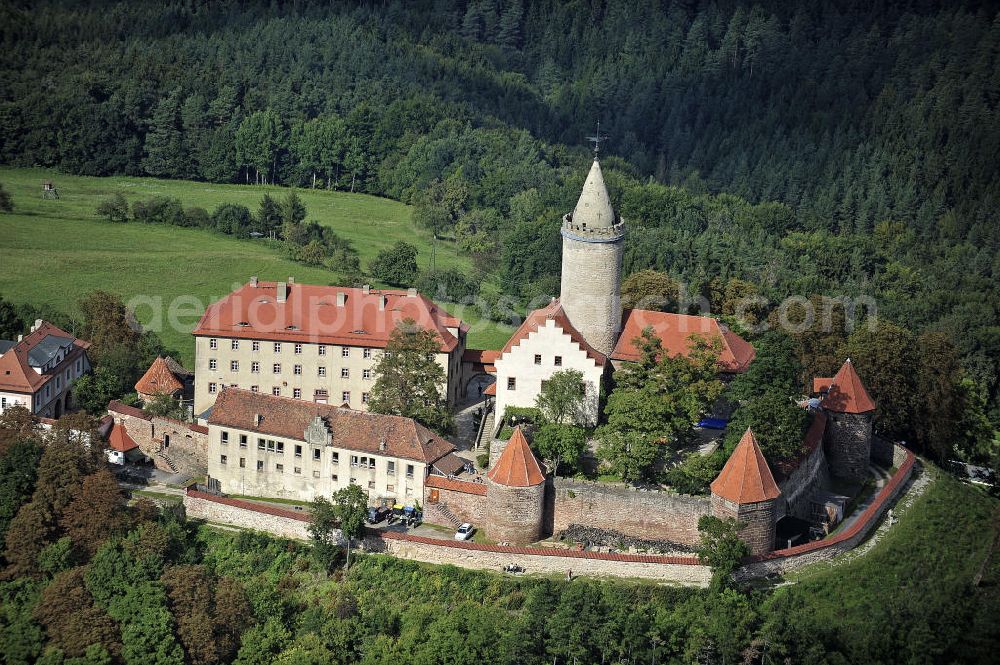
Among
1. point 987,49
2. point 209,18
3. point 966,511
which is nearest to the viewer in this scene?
point 966,511

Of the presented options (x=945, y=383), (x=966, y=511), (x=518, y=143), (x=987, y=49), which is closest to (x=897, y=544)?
(x=966, y=511)

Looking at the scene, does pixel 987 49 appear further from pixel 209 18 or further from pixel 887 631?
pixel 887 631

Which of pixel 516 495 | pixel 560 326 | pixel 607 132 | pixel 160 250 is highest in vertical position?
pixel 607 132

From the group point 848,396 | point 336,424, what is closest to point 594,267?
point 848,396

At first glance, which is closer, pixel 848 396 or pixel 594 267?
pixel 594 267

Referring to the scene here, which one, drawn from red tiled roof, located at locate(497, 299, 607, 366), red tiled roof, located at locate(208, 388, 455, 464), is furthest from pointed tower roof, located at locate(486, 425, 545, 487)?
red tiled roof, located at locate(497, 299, 607, 366)

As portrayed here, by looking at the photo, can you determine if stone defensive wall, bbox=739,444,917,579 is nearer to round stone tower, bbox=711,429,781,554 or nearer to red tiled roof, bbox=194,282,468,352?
round stone tower, bbox=711,429,781,554

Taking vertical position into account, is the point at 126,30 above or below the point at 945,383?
above

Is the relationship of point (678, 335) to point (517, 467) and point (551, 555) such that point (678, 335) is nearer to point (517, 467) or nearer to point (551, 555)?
point (517, 467)
